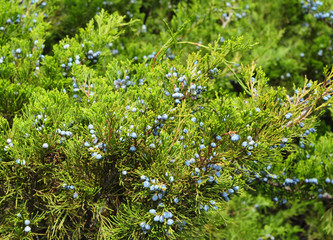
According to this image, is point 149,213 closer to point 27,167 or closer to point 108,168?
point 108,168

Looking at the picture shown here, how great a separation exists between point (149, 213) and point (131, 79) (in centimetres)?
79

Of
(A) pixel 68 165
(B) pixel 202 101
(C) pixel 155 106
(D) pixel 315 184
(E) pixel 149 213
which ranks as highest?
(C) pixel 155 106

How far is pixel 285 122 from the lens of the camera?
5.89 ft

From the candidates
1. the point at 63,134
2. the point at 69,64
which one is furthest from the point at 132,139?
the point at 69,64

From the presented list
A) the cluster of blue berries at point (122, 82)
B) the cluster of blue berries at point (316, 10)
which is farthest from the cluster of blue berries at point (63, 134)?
the cluster of blue berries at point (316, 10)

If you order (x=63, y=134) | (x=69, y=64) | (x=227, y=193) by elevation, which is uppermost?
(x=69, y=64)

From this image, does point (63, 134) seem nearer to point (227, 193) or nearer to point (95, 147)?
point (95, 147)

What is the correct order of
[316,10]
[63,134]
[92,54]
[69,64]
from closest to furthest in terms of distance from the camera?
[63,134]
[69,64]
[92,54]
[316,10]

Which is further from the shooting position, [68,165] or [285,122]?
[285,122]

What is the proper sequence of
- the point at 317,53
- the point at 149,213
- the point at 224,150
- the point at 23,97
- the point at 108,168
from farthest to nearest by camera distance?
the point at 317,53 < the point at 23,97 < the point at 108,168 < the point at 224,150 < the point at 149,213

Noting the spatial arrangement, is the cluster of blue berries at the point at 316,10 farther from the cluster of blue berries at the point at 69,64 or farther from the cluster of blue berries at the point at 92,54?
the cluster of blue berries at the point at 69,64

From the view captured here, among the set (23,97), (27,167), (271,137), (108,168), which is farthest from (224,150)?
(23,97)

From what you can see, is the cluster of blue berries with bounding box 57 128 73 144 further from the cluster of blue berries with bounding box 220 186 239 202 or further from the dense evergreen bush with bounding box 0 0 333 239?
the cluster of blue berries with bounding box 220 186 239 202

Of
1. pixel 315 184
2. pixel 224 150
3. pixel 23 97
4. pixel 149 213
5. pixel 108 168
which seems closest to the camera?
pixel 149 213
